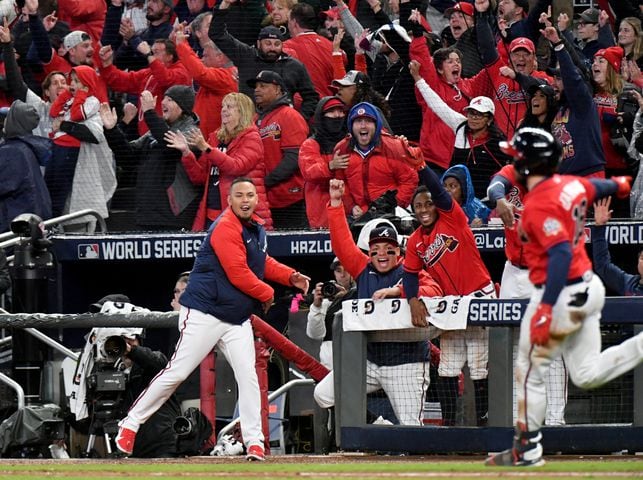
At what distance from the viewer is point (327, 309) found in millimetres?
10742

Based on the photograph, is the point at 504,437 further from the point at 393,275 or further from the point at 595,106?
the point at 595,106

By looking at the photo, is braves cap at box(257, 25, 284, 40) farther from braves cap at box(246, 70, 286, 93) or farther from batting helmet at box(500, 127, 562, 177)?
batting helmet at box(500, 127, 562, 177)

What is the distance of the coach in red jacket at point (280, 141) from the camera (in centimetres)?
1212

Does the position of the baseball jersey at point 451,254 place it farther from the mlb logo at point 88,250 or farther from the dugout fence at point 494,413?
the mlb logo at point 88,250

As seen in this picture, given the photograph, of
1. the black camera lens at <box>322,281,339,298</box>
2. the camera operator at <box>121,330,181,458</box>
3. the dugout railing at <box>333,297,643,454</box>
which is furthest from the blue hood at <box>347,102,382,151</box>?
the dugout railing at <box>333,297,643,454</box>

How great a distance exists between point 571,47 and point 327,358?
348 cm

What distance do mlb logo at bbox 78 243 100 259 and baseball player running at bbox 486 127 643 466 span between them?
18.0 ft

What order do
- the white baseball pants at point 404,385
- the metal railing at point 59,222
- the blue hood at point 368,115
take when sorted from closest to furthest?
the white baseball pants at point 404,385 < the blue hood at point 368,115 < the metal railing at point 59,222

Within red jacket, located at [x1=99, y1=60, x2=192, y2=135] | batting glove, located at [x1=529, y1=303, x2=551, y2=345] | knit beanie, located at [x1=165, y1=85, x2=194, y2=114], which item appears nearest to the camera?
batting glove, located at [x1=529, y1=303, x2=551, y2=345]

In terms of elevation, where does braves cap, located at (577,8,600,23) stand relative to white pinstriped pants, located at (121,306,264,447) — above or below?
above

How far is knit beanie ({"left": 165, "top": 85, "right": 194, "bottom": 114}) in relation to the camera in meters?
12.5

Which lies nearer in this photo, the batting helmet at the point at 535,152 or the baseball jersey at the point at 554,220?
the baseball jersey at the point at 554,220

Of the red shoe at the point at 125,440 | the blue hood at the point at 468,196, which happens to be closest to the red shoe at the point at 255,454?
the red shoe at the point at 125,440

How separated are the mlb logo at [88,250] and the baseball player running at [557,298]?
216 inches
